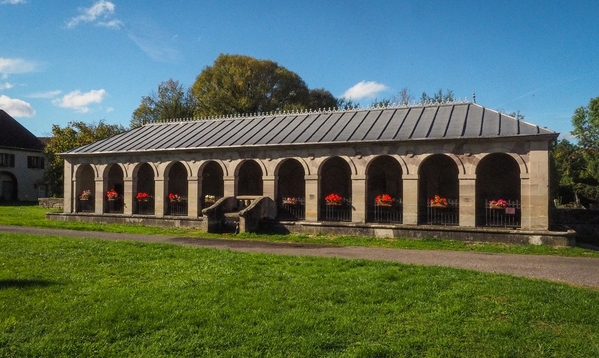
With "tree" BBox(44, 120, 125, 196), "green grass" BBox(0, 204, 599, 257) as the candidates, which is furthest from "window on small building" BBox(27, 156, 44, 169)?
"green grass" BBox(0, 204, 599, 257)

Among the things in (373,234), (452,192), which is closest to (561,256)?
(373,234)

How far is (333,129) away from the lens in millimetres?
19828

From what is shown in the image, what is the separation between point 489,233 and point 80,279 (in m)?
12.4

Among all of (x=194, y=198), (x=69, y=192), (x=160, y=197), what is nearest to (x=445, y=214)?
(x=194, y=198)

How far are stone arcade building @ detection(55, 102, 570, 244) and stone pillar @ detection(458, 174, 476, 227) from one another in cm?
3

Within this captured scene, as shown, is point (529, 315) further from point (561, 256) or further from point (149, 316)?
point (561, 256)

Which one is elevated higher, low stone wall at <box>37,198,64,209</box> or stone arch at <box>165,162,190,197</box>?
stone arch at <box>165,162,190,197</box>

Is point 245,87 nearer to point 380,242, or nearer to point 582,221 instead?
point 380,242

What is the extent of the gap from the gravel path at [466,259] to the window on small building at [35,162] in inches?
1602

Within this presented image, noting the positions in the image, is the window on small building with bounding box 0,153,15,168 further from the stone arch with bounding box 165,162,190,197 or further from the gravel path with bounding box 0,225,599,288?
the gravel path with bounding box 0,225,599,288

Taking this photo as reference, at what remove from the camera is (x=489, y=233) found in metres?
15.2

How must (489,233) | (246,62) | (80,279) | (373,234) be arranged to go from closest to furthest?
(80,279)
(489,233)
(373,234)
(246,62)

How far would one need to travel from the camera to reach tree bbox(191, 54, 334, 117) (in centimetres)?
4169

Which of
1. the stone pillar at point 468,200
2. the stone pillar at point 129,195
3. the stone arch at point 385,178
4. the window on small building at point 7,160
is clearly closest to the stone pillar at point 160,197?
the stone pillar at point 129,195
